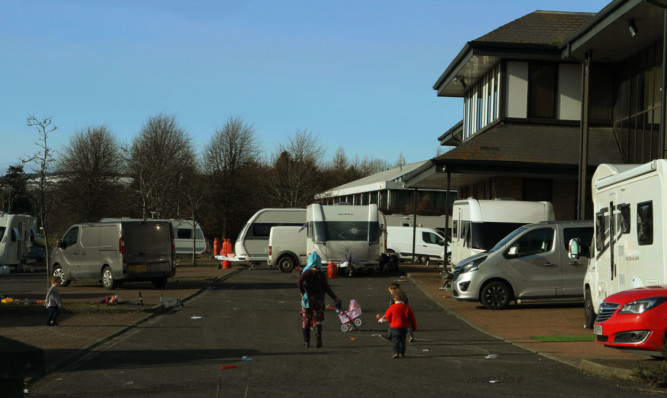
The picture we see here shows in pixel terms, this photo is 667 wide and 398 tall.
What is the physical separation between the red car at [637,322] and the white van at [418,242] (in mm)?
31991

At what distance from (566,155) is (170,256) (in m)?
13.7

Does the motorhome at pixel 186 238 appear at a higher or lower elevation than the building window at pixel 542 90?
lower

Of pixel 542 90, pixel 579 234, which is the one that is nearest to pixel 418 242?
pixel 542 90

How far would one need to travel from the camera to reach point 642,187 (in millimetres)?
11219

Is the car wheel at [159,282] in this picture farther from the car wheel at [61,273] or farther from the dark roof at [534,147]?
the dark roof at [534,147]

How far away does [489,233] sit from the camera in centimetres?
2294

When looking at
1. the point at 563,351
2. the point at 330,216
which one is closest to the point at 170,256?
the point at 330,216

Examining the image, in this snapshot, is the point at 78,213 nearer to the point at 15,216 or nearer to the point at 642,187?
the point at 15,216

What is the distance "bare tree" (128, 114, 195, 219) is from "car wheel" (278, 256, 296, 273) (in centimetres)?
783

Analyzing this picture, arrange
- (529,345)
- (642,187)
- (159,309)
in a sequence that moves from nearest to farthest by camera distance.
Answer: (642,187)
(529,345)
(159,309)

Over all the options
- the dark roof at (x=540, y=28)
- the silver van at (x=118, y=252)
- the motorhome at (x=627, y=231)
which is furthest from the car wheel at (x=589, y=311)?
the dark roof at (x=540, y=28)

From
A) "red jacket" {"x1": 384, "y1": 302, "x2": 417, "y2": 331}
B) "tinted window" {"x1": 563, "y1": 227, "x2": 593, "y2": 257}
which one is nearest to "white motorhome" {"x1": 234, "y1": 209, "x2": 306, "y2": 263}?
"tinted window" {"x1": 563, "y1": 227, "x2": 593, "y2": 257}

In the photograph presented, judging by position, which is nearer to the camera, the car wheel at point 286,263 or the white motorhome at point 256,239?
the car wheel at point 286,263

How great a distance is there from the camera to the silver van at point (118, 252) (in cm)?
2417
